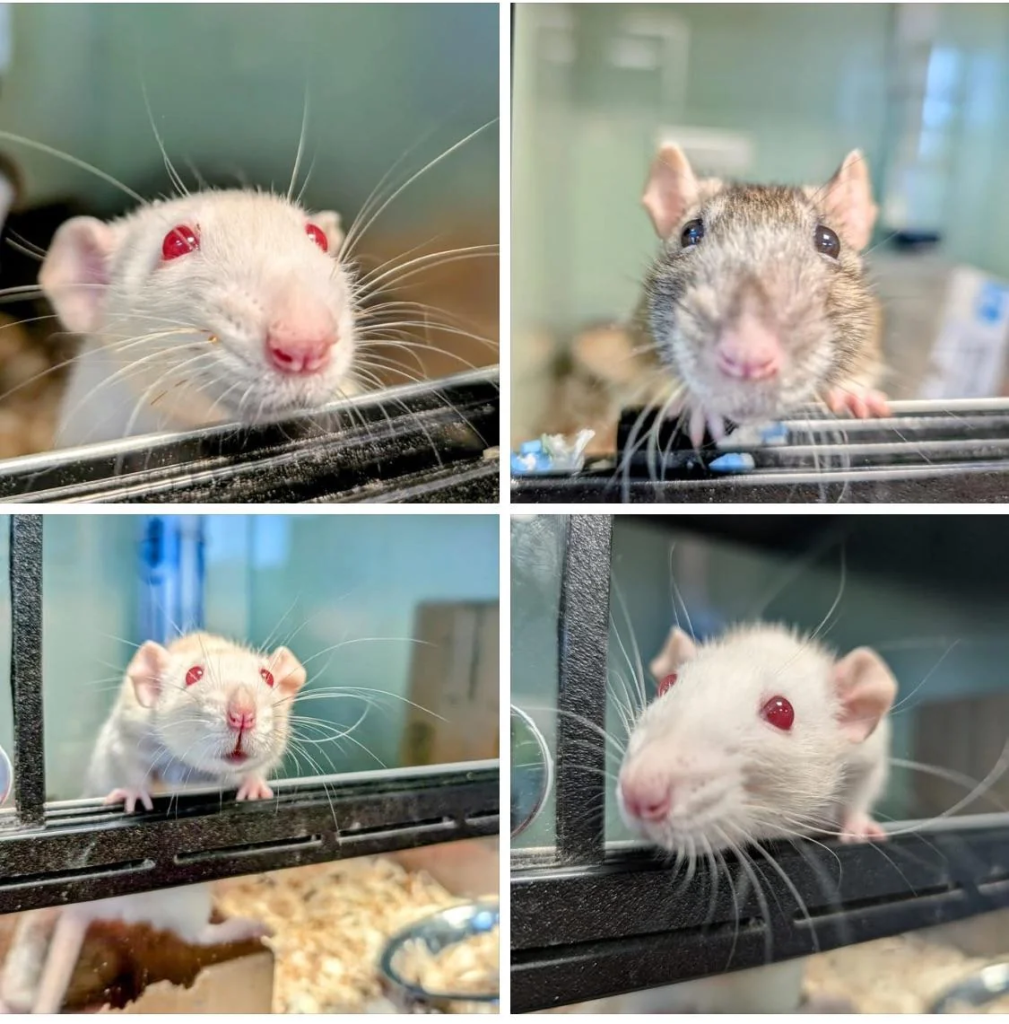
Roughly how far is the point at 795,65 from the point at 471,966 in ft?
3.40

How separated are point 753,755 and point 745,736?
0.02 meters

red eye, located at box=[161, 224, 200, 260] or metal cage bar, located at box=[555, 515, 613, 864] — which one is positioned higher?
→ red eye, located at box=[161, 224, 200, 260]

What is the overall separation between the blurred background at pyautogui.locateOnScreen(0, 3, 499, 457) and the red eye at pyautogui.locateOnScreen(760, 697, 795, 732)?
47 centimetres

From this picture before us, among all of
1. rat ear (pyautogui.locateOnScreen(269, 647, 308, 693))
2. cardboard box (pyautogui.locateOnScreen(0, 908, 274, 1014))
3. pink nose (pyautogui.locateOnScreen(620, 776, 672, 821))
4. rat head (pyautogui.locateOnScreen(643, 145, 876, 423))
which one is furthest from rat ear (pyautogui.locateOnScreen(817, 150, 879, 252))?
cardboard box (pyautogui.locateOnScreen(0, 908, 274, 1014))

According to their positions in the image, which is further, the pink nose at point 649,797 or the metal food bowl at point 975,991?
the metal food bowl at point 975,991

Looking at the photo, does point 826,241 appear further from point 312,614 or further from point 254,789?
point 254,789

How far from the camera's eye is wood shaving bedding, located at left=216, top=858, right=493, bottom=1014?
1.06m

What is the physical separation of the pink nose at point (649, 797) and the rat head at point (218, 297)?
1.66 ft

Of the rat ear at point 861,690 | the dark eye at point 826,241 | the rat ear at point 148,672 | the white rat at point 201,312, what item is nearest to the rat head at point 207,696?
the rat ear at point 148,672

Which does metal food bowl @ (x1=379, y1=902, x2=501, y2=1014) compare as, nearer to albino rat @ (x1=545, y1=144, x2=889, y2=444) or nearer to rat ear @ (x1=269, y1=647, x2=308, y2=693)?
rat ear @ (x1=269, y1=647, x2=308, y2=693)

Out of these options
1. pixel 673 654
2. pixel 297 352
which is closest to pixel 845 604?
pixel 673 654

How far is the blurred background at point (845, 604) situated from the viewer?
1.04 m

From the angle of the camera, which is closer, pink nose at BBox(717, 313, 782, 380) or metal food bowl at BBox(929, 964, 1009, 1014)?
pink nose at BBox(717, 313, 782, 380)

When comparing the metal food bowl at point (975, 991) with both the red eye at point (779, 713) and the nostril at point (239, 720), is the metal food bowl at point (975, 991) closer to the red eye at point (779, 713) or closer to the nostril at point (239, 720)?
the red eye at point (779, 713)
